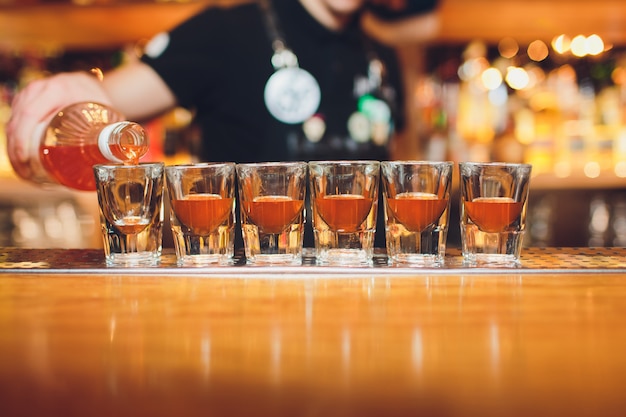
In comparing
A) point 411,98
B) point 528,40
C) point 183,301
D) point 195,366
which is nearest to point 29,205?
point 411,98

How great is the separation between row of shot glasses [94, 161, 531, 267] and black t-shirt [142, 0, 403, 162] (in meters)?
0.88

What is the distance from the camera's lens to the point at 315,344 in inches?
19.4

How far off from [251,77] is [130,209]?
97 centimetres

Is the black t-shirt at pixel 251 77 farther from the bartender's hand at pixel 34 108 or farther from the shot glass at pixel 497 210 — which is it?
the shot glass at pixel 497 210

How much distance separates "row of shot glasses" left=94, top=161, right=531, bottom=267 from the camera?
83 centimetres

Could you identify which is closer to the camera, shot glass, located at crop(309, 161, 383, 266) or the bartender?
shot glass, located at crop(309, 161, 383, 266)

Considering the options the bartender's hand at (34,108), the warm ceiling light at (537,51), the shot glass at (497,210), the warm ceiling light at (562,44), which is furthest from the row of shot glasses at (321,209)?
the warm ceiling light at (537,51)

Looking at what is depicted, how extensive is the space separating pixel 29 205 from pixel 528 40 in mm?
2225

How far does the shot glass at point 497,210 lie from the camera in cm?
83

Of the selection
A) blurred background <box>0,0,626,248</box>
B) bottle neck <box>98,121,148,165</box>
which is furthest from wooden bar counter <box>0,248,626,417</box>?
blurred background <box>0,0,626,248</box>

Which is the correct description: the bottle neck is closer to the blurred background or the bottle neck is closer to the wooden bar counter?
the wooden bar counter

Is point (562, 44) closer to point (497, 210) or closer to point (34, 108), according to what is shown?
point (497, 210)

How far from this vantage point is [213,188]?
828mm

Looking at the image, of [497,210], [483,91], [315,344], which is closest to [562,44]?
[483,91]
